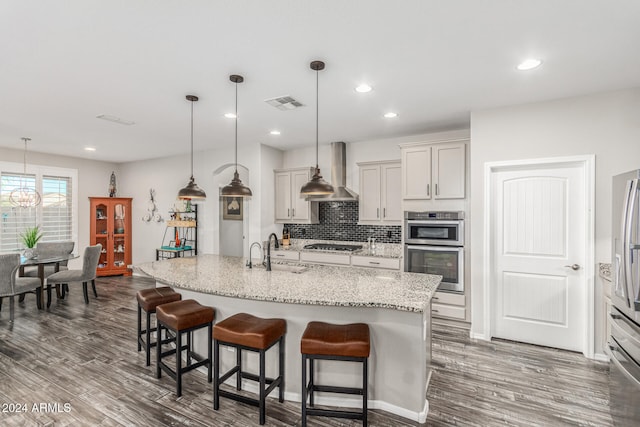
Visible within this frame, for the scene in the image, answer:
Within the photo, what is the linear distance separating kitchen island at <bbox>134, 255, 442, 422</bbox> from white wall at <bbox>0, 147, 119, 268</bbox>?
5.64m

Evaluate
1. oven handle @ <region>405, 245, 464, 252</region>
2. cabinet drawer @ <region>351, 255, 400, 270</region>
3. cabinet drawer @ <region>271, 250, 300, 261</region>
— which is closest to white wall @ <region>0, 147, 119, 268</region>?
cabinet drawer @ <region>271, 250, 300, 261</region>

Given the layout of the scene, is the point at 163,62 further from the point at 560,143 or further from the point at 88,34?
the point at 560,143

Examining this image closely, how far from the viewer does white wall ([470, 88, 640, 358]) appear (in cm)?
305

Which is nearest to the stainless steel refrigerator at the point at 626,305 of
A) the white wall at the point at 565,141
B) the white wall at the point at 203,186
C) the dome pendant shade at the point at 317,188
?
the white wall at the point at 565,141

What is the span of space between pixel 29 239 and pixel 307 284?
5.73 meters

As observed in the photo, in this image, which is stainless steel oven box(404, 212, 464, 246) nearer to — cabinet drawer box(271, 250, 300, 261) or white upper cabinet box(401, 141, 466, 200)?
white upper cabinet box(401, 141, 466, 200)

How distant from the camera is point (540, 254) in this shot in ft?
11.2

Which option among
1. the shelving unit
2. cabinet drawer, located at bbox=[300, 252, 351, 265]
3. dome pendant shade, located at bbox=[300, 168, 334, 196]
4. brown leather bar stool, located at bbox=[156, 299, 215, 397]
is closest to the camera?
brown leather bar stool, located at bbox=[156, 299, 215, 397]

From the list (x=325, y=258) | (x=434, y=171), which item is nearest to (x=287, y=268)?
(x=325, y=258)

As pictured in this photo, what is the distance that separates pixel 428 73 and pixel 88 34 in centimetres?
265

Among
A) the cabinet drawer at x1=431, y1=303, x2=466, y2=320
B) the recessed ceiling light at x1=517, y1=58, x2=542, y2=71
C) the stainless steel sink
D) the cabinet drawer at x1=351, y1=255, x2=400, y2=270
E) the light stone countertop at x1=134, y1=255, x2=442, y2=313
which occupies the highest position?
the recessed ceiling light at x1=517, y1=58, x2=542, y2=71

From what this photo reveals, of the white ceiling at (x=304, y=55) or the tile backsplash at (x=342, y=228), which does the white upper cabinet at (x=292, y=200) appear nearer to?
the tile backsplash at (x=342, y=228)

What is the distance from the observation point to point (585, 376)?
9.23ft

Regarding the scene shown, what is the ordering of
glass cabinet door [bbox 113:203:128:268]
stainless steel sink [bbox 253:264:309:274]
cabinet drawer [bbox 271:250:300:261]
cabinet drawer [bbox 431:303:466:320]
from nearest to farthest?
stainless steel sink [bbox 253:264:309:274] < cabinet drawer [bbox 431:303:466:320] < cabinet drawer [bbox 271:250:300:261] < glass cabinet door [bbox 113:203:128:268]
